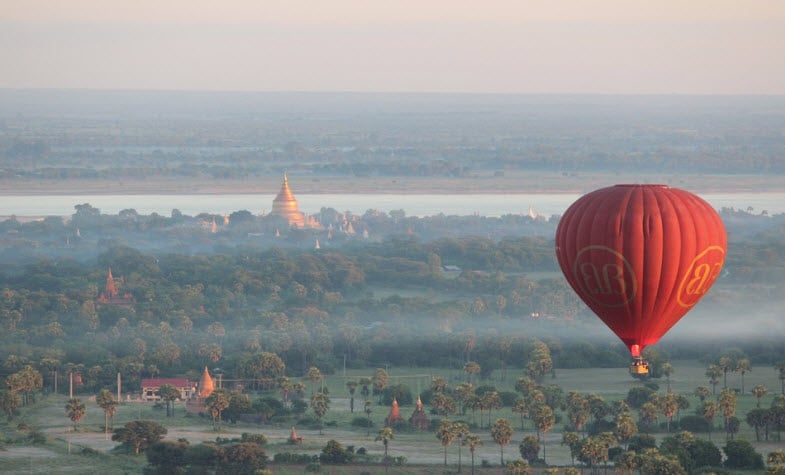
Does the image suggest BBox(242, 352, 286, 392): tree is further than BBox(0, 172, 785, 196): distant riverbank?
No

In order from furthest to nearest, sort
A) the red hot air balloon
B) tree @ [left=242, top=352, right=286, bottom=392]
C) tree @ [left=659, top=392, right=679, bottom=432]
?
1. tree @ [left=242, top=352, right=286, bottom=392]
2. tree @ [left=659, top=392, right=679, bottom=432]
3. the red hot air balloon

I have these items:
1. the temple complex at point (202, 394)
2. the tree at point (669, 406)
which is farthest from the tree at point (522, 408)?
the temple complex at point (202, 394)

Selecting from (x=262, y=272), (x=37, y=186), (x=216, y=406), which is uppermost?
(x=37, y=186)

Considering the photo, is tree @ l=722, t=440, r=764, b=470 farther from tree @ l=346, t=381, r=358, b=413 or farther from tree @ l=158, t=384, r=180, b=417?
tree @ l=158, t=384, r=180, b=417

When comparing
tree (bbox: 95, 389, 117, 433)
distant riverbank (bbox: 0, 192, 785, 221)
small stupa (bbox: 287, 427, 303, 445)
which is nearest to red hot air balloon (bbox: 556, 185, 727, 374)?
small stupa (bbox: 287, 427, 303, 445)

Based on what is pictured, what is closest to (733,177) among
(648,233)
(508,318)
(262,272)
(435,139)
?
(435,139)

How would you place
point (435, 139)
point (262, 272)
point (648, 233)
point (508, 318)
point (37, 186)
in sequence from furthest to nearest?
point (435, 139) → point (37, 186) → point (262, 272) → point (508, 318) → point (648, 233)

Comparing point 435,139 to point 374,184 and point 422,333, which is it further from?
point 422,333

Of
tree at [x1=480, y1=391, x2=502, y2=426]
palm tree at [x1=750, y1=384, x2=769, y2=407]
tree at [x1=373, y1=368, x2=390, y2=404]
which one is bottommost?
tree at [x1=480, y1=391, x2=502, y2=426]
